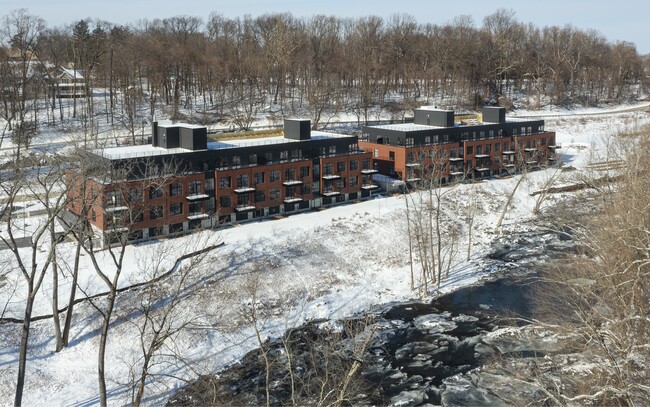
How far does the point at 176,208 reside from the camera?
5356cm

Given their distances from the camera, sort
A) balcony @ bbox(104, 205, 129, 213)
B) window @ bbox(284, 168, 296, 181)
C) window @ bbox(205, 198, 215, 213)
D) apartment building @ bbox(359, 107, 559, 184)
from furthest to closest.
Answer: apartment building @ bbox(359, 107, 559, 184)
window @ bbox(284, 168, 296, 181)
window @ bbox(205, 198, 215, 213)
balcony @ bbox(104, 205, 129, 213)

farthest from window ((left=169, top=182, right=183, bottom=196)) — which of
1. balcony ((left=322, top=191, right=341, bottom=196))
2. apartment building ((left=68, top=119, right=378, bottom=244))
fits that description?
balcony ((left=322, top=191, right=341, bottom=196))

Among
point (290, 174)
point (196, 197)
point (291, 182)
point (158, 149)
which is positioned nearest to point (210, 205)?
point (196, 197)

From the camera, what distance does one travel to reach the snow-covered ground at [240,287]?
35875 mm

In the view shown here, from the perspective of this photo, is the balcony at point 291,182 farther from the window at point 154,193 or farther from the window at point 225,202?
the window at point 154,193

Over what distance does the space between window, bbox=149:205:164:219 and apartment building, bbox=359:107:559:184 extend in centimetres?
2859

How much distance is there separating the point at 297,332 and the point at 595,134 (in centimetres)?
7883

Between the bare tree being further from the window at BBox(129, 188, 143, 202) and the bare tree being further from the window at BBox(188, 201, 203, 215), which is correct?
the window at BBox(188, 201, 203, 215)

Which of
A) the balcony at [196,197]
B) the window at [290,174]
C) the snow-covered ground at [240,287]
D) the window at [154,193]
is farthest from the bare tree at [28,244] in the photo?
the window at [290,174]

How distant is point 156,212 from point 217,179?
6713 mm

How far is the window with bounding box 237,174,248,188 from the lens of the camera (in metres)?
57.5

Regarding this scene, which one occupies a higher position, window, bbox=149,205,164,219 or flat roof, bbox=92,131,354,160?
flat roof, bbox=92,131,354,160

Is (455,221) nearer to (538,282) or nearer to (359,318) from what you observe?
(538,282)

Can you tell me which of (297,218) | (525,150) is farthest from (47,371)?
(525,150)
